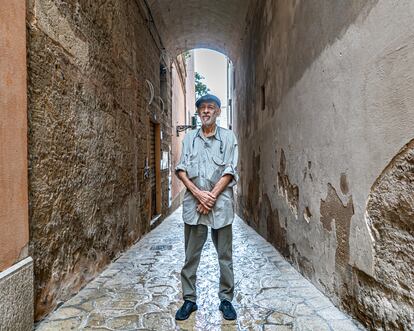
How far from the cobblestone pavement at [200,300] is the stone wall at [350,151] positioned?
168 millimetres

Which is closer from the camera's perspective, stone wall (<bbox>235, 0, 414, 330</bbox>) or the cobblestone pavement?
stone wall (<bbox>235, 0, 414, 330</bbox>)

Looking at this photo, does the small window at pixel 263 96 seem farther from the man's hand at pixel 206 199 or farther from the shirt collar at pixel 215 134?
the man's hand at pixel 206 199

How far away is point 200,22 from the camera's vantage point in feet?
24.1

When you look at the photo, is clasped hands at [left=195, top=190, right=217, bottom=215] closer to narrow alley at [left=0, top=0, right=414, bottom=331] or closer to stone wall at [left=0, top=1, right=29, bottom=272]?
narrow alley at [left=0, top=0, right=414, bottom=331]

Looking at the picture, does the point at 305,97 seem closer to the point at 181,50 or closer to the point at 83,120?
the point at 83,120

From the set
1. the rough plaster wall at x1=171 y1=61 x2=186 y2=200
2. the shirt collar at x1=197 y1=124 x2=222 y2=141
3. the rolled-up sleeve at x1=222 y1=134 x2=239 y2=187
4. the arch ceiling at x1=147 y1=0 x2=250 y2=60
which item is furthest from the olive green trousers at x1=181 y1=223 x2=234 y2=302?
the rough plaster wall at x1=171 y1=61 x2=186 y2=200

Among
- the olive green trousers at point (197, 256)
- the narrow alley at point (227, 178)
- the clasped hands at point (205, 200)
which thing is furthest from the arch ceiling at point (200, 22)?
the olive green trousers at point (197, 256)

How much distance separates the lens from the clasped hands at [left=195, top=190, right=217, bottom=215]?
2.21 meters

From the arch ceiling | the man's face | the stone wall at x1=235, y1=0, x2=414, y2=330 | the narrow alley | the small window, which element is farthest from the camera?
the arch ceiling

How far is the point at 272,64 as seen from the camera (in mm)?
4375

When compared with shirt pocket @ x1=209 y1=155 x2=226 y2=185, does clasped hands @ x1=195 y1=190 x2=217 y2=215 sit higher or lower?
lower

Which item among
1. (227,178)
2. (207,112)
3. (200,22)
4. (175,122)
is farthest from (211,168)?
(175,122)

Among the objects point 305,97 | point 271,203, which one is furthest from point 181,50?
point 305,97

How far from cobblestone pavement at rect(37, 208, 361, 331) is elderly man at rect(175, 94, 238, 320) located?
0.15 metres
